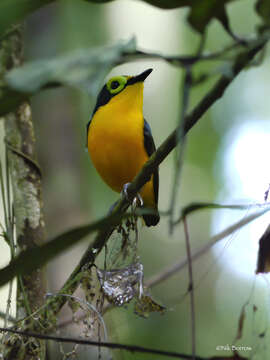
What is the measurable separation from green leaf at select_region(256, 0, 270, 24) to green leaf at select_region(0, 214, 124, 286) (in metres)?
0.45

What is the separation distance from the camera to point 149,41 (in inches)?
375

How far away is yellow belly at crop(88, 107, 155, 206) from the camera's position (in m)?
3.40

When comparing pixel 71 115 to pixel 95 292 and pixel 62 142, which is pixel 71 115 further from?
pixel 95 292

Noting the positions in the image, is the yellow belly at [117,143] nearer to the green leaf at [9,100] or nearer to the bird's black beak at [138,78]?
the bird's black beak at [138,78]

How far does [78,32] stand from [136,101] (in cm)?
411

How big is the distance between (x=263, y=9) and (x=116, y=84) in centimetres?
281

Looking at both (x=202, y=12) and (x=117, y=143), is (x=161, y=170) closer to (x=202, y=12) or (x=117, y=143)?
(x=117, y=143)

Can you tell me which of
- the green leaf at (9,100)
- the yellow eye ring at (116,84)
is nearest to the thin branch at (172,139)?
the green leaf at (9,100)

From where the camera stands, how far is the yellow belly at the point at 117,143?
340 cm

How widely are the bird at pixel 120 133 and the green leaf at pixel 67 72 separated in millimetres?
2517

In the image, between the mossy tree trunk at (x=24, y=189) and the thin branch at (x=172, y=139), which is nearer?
the thin branch at (x=172, y=139)

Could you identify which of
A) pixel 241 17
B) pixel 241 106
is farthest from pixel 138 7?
pixel 241 106

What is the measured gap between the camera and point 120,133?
11.2ft

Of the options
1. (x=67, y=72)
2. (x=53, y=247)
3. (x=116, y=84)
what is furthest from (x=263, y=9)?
(x=116, y=84)
